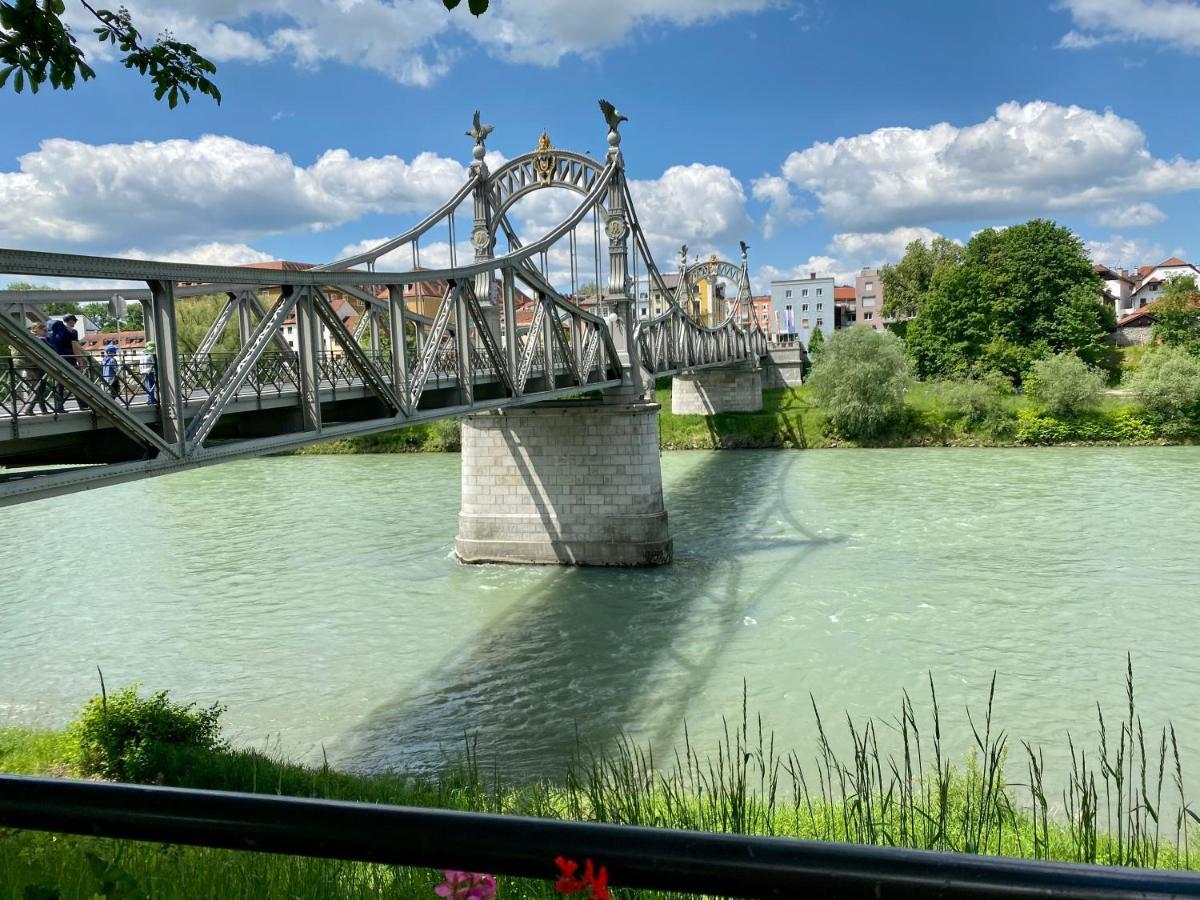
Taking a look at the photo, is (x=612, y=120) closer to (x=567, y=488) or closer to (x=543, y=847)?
(x=567, y=488)

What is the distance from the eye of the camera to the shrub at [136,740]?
8.73 m

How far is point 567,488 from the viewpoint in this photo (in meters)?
21.3

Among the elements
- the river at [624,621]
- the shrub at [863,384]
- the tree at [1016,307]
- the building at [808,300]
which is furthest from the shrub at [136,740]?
the building at [808,300]

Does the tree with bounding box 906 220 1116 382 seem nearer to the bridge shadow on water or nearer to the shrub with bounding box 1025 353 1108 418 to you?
the shrub with bounding box 1025 353 1108 418

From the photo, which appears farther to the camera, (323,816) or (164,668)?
(164,668)

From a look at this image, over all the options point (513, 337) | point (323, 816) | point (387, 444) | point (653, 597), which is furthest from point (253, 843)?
point (387, 444)

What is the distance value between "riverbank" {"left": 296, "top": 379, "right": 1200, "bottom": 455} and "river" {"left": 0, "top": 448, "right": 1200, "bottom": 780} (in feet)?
33.0

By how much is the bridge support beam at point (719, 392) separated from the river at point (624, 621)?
61.0 ft

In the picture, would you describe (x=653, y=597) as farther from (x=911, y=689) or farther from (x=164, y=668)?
(x=164, y=668)

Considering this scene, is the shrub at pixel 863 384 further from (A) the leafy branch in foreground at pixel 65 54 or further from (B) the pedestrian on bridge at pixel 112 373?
(A) the leafy branch in foreground at pixel 65 54

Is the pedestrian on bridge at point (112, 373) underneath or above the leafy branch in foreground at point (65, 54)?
underneath

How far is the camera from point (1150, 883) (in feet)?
2.90

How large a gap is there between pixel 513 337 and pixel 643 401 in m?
5.85

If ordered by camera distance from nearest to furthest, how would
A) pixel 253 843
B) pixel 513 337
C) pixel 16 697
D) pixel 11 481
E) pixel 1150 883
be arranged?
pixel 1150 883 < pixel 253 843 < pixel 11 481 < pixel 16 697 < pixel 513 337
